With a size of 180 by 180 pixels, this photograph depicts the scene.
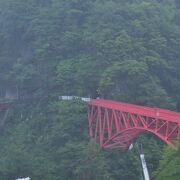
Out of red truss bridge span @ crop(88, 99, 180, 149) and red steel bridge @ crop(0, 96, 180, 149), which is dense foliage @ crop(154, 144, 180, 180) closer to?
red steel bridge @ crop(0, 96, 180, 149)

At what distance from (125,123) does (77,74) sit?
952cm

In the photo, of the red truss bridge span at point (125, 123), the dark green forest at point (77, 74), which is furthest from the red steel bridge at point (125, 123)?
the dark green forest at point (77, 74)

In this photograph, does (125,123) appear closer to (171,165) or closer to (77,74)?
(171,165)

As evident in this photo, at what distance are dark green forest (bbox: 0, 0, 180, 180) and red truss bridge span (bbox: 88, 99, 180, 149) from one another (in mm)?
773

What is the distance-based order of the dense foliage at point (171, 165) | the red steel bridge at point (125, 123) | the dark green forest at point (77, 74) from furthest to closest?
the dark green forest at point (77, 74) < the red steel bridge at point (125, 123) < the dense foliage at point (171, 165)

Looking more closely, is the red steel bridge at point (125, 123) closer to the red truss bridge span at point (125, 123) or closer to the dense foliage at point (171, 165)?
the red truss bridge span at point (125, 123)

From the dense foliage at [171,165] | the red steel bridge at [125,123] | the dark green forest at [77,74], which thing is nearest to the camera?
the dense foliage at [171,165]

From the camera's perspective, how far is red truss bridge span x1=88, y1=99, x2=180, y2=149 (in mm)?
30094

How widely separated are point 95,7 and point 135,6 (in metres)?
3.44

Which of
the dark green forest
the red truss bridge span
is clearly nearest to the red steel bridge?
the red truss bridge span

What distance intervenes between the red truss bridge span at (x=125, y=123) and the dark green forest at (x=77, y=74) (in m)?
0.77

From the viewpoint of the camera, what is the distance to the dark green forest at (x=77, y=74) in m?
35.1

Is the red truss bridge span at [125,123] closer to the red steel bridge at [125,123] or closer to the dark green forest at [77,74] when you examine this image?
the red steel bridge at [125,123]

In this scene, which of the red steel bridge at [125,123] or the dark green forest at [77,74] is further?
the dark green forest at [77,74]
